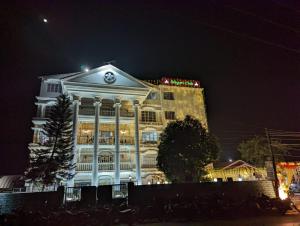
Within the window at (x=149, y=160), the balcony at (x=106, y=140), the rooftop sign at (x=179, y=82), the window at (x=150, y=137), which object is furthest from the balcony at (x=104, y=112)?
the rooftop sign at (x=179, y=82)

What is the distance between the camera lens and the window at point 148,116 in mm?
33375

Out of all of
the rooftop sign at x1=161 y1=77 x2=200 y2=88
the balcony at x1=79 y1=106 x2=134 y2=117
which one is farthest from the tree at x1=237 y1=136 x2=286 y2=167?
the balcony at x1=79 y1=106 x2=134 y2=117

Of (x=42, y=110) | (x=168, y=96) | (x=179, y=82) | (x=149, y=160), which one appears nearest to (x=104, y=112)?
(x=42, y=110)

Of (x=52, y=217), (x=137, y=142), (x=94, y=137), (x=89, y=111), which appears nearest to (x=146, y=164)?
(x=137, y=142)

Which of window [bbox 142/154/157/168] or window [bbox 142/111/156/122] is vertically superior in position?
window [bbox 142/111/156/122]

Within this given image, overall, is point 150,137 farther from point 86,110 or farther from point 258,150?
point 258,150

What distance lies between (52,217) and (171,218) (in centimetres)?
711

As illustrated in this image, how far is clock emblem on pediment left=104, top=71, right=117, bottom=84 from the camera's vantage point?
30844 mm

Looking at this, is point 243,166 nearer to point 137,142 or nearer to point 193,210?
point 137,142

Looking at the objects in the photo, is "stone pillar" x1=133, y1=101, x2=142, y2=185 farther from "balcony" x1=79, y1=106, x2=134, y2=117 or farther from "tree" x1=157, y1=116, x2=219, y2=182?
"tree" x1=157, y1=116, x2=219, y2=182

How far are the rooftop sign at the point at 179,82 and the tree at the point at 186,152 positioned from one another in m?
13.7

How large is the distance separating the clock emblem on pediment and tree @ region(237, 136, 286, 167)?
24235 millimetres

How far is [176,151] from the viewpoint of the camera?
72.7 ft

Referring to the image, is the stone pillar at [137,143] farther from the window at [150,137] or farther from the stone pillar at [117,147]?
the window at [150,137]
